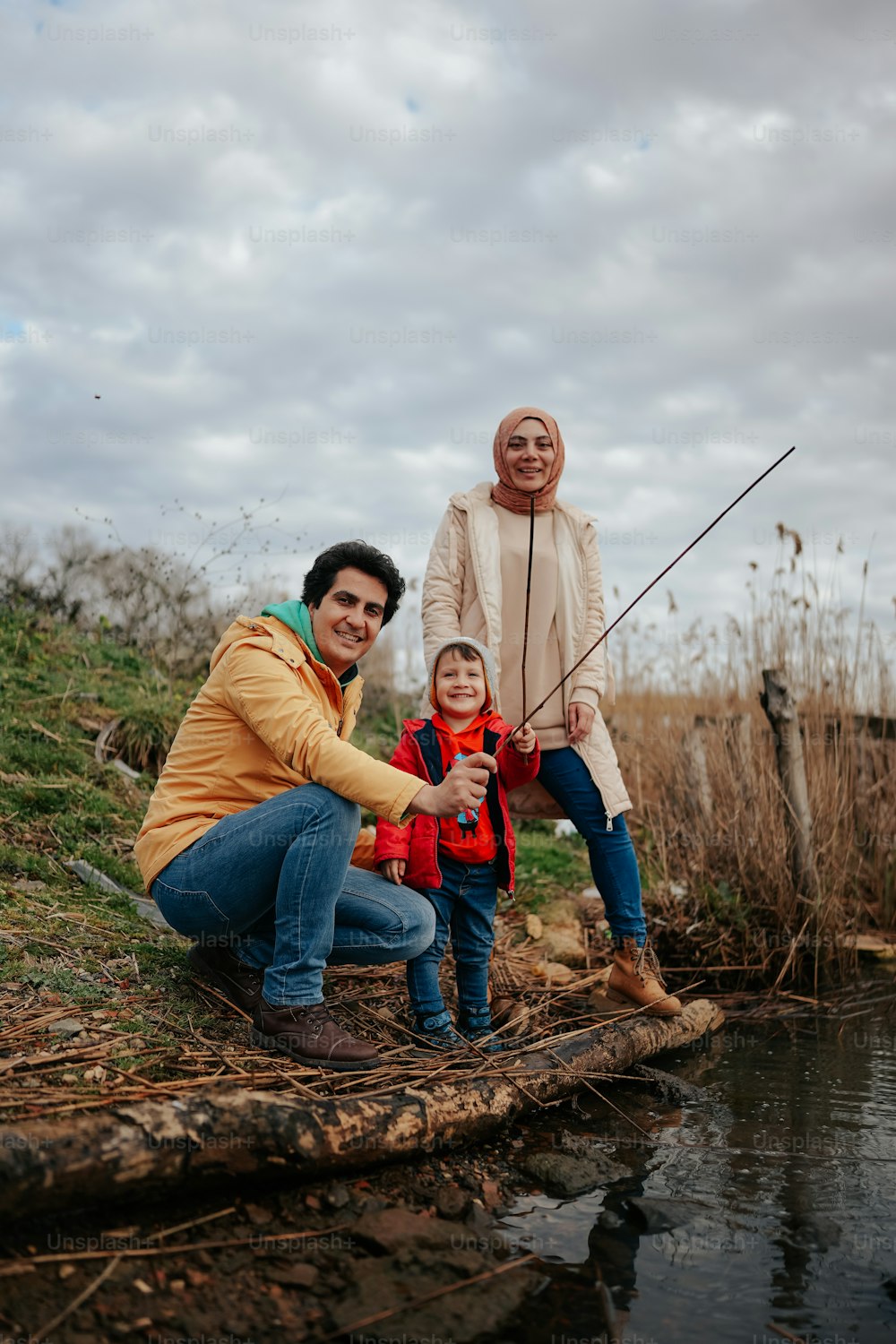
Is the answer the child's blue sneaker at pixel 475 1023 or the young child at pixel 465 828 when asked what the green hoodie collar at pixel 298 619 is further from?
the child's blue sneaker at pixel 475 1023

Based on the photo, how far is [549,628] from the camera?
4027mm

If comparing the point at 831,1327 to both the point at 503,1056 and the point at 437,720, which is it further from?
the point at 437,720

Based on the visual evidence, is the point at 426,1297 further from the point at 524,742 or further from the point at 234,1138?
the point at 524,742

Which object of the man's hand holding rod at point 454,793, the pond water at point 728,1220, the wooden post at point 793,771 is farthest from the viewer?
the wooden post at point 793,771

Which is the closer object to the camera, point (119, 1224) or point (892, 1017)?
point (119, 1224)

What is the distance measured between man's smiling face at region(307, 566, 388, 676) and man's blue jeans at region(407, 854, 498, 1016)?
33.3 inches

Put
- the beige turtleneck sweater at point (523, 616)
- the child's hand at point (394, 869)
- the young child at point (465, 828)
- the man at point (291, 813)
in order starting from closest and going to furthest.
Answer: the man at point (291, 813), the child's hand at point (394, 869), the young child at point (465, 828), the beige turtleneck sweater at point (523, 616)

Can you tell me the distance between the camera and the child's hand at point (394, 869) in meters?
3.36

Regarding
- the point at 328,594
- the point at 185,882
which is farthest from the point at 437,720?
the point at 185,882

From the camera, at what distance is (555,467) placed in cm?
397

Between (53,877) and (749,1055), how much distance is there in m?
3.08

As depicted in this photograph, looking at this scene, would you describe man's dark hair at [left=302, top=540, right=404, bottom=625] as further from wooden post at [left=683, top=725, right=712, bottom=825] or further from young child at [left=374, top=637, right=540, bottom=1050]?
wooden post at [left=683, top=725, right=712, bottom=825]

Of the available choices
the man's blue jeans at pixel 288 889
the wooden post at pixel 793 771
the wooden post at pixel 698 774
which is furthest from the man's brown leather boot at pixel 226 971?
the wooden post at pixel 793 771

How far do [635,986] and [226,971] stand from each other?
62.9 inches
